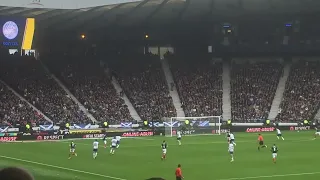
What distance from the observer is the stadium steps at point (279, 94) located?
2709 inches

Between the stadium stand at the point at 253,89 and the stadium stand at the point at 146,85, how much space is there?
384 inches

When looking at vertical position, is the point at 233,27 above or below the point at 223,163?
above

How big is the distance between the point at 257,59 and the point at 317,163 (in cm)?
4688

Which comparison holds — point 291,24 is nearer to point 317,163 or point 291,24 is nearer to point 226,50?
point 226,50

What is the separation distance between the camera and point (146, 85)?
73.2 meters

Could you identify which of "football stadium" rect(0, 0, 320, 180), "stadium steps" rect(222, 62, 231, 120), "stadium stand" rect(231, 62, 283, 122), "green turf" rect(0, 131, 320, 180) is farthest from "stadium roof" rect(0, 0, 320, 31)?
"green turf" rect(0, 131, 320, 180)

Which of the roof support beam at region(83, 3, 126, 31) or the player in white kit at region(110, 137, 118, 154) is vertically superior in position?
the roof support beam at region(83, 3, 126, 31)

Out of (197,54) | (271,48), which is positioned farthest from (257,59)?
(197,54)

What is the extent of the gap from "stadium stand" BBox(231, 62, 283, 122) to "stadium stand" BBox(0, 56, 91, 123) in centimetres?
2185

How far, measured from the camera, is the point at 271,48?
76438 millimetres

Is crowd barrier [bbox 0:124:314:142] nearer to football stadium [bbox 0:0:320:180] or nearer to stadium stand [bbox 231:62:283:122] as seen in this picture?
football stadium [bbox 0:0:320:180]

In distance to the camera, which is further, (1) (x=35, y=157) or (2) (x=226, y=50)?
(2) (x=226, y=50)

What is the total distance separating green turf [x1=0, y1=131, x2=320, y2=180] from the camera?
1174 inches

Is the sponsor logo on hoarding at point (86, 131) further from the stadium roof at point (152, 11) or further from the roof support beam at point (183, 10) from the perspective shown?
the roof support beam at point (183, 10)
